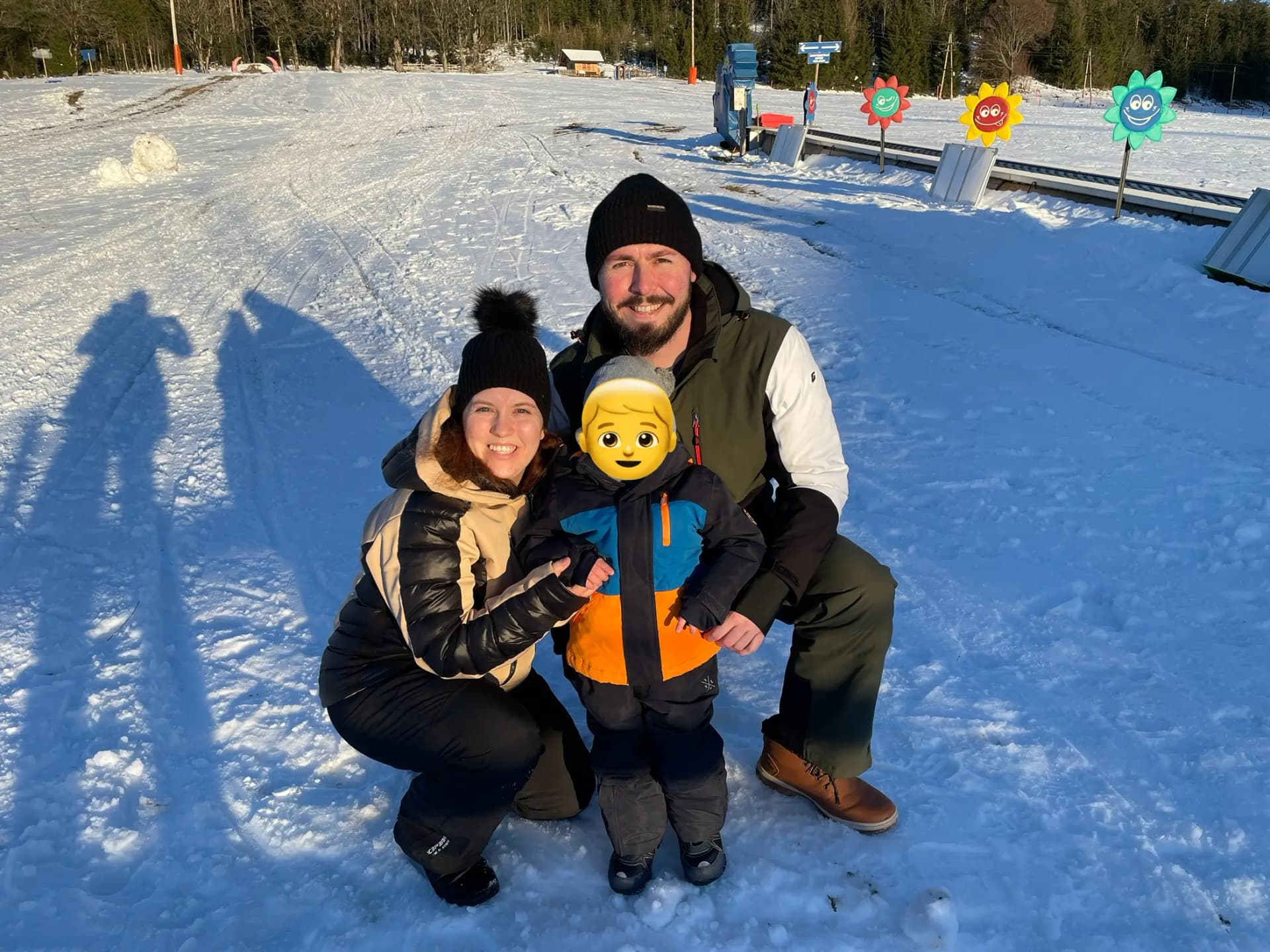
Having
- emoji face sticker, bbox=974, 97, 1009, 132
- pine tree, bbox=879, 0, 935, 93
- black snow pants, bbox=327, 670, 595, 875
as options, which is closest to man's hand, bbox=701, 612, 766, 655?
black snow pants, bbox=327, 670, 595, 875

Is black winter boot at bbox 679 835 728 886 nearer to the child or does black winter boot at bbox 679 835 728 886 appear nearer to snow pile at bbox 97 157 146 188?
the child

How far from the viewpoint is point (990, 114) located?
10336mm

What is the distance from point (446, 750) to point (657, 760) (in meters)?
0.57

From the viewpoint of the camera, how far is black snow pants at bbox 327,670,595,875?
2252mm

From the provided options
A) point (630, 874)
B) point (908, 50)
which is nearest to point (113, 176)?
point (630, 874)

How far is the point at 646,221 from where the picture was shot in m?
2.52

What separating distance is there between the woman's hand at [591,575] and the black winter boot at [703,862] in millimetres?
770

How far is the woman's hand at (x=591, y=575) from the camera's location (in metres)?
2.08

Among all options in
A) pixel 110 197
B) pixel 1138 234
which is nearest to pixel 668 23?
pixel 110 197

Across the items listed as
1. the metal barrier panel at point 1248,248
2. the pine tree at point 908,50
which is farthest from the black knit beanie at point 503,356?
the pine tree at point 908,50

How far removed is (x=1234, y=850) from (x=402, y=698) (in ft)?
7.42

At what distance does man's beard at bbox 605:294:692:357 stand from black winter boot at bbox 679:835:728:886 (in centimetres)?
137

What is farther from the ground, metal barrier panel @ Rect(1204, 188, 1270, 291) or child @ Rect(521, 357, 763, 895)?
metal barrier panel @ Rect(1204, 188, 1270, 291)

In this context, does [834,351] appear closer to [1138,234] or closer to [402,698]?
[1138,234]
